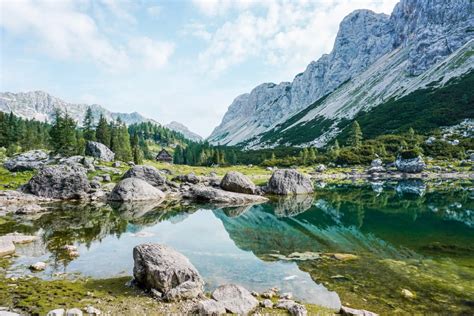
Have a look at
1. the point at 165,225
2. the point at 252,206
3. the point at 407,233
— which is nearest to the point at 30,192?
the point at 165,225

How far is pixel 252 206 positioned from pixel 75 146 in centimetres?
6424

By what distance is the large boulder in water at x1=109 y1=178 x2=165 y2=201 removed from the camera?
57344 millimetres

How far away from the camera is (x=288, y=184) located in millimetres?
67375

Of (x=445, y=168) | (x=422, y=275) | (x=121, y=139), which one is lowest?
(x=422, y=275)

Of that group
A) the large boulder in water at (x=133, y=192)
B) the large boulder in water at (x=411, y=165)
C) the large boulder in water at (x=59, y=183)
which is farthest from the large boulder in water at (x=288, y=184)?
the large boulder in water at (x=411, y=165)

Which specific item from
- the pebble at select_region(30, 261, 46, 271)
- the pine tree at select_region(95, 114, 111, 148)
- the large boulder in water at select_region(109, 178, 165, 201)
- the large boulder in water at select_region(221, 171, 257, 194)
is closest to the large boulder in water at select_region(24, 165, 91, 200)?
the large boulder in water at select_region(109, 178, 165, 201)

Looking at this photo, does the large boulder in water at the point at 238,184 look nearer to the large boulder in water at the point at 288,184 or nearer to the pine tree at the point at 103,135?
the large boulder in water at the point at 288,184

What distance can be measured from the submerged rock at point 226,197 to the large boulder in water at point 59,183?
2036 centimetres

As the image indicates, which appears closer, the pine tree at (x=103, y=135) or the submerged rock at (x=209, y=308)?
the submerged rock at (x=209, y=308)

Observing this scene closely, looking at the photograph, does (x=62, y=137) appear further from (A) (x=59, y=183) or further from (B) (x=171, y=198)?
(B) (x=171, y=198)

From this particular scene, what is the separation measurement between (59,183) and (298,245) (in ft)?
150

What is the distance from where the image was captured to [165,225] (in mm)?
40219

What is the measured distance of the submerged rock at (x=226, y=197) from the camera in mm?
59312

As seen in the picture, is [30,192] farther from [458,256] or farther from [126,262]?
[458,256]
